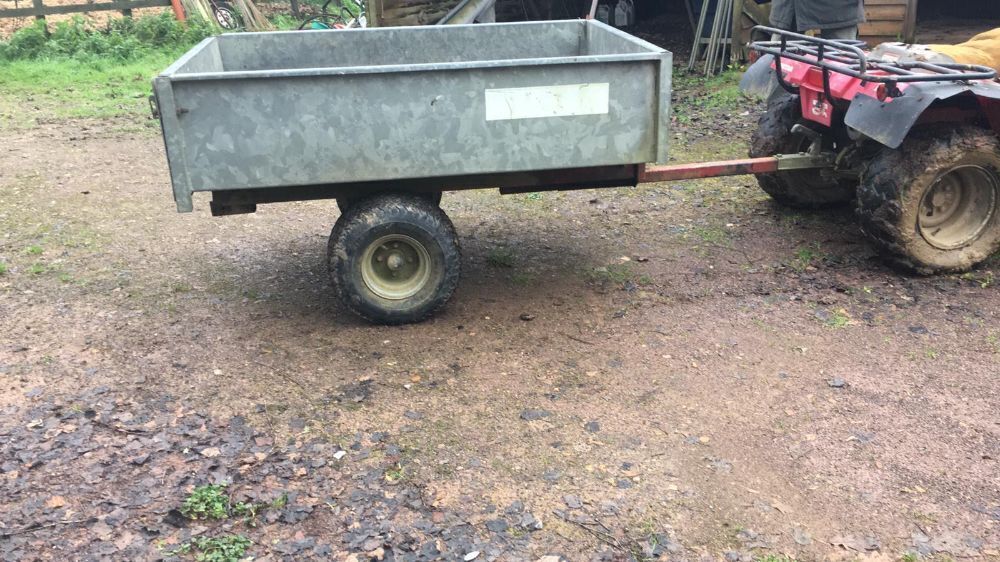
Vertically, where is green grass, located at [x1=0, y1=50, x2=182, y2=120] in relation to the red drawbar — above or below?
below

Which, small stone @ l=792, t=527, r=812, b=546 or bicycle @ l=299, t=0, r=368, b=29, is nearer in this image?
small stone @ l=792, t=527, r=812, b=546

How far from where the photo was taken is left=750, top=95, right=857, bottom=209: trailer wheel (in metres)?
5.72

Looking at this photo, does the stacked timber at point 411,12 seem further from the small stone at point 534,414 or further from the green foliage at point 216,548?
the green foliage at point 216,548

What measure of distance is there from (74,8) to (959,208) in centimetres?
1247

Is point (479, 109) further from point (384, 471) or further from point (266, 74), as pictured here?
point (384, 471)

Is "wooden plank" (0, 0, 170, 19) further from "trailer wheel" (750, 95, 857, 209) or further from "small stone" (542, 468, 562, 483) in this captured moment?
"small stone" (542, 468, 562, 483)

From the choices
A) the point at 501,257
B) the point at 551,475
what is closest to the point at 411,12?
the point at 501,257

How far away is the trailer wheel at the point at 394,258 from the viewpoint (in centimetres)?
438

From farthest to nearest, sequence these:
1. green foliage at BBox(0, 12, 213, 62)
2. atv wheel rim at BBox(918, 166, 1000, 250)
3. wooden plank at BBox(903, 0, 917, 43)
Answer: green foliage at BBox(0, 12, 213, 62) < wooden plank at BBox(903, 0, 917, 43) < atv wheel rim at BBox(918, 166, 1000, 250)

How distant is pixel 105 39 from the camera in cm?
1245

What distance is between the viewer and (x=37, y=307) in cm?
489

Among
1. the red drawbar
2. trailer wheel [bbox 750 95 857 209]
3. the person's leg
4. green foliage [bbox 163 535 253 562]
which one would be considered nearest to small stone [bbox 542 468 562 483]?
green foliage [bbox 163 535 253 562]

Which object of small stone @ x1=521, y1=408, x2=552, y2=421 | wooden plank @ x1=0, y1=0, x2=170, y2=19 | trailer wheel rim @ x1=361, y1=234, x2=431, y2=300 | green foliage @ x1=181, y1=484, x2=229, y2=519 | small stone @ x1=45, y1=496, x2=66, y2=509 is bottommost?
small stone @ x1=521, y1=408, x2=552, y2=421

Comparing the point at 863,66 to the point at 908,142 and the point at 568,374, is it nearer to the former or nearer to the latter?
the point at 908,142
